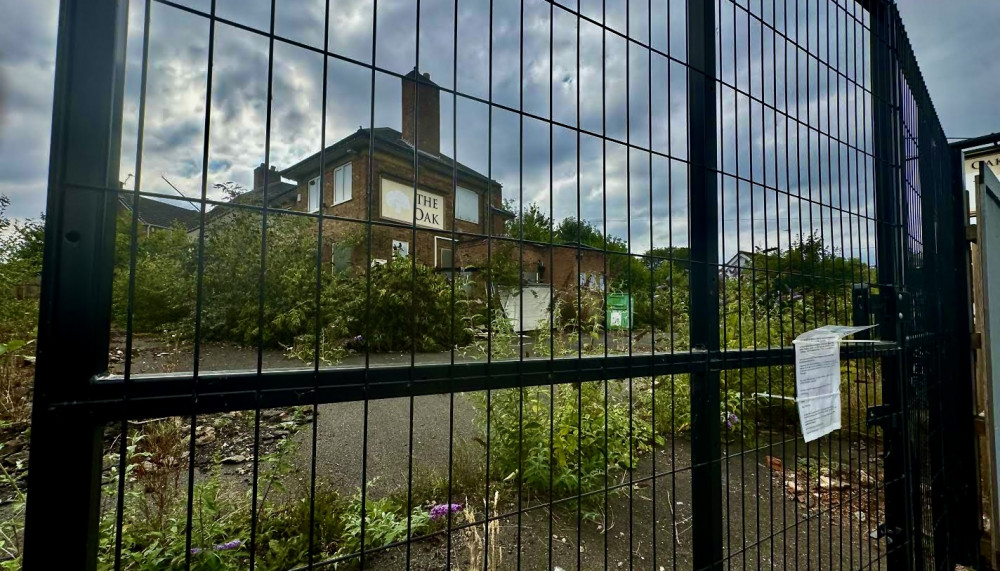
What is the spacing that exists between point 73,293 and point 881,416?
245 centimetres

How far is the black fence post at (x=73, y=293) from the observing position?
0.53m

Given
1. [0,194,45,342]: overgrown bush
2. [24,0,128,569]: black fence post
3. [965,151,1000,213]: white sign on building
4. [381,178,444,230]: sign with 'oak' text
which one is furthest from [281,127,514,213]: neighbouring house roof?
[965,151,1000,213]: white sign on building

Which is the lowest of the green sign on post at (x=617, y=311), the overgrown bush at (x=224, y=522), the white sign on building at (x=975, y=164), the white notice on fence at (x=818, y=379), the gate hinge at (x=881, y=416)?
the overgrown bush at (x=224, y=522)

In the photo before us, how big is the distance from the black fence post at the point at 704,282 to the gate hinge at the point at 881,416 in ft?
2.92

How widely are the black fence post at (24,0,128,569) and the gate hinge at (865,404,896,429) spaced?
7.52ft

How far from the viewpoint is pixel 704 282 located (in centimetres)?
125

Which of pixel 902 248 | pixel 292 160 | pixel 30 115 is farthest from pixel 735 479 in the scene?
pixel 30 115

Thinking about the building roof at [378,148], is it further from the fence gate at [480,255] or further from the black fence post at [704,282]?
the black fence post at [704,282]

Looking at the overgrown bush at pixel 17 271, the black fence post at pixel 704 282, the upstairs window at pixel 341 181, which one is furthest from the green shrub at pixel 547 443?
the overgrown bush at pixel 17 271

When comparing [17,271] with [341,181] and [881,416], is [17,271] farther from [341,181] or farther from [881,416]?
[881,416]

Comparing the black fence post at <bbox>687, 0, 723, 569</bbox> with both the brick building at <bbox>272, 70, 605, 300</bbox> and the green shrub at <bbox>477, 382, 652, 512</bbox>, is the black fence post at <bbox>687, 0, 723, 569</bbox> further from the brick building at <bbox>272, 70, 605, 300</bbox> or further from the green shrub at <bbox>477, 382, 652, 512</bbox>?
the green shrub at <bbox>477, 382, 652, 512</bbox>

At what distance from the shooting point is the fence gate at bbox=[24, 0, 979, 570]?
0.58 meters

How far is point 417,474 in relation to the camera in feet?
6.94

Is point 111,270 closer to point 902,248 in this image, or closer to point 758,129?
point 758,129
